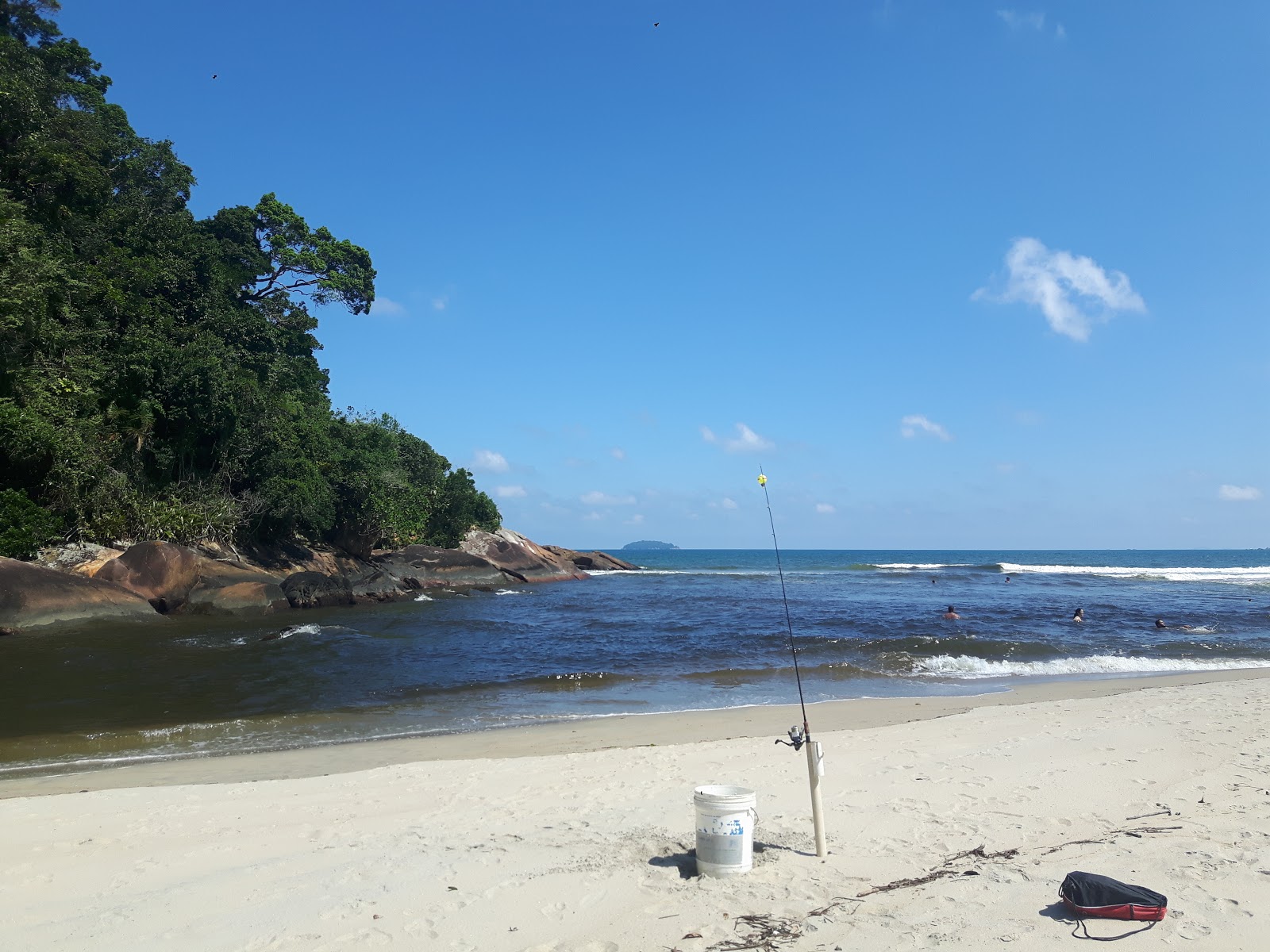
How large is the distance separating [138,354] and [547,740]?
22176 mm

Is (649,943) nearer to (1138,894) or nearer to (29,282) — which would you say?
(1138,894)

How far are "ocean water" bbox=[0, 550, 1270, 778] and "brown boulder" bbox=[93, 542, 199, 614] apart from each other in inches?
54.7

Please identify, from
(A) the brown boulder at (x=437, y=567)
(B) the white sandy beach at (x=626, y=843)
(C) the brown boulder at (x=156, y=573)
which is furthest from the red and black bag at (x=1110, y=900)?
(A) the brown boulder at (x=437, y=567)

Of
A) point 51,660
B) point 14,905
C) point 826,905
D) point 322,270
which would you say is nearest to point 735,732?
point 826,905

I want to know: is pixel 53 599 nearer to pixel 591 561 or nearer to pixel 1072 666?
pixel 1072 666

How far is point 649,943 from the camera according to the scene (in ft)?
13.2

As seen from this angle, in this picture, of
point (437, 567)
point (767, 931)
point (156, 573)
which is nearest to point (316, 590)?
point (156, 573)

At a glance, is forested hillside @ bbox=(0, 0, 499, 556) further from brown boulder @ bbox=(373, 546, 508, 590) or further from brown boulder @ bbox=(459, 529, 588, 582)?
brown boulder @ bbox=(459, 529, 588, 582)

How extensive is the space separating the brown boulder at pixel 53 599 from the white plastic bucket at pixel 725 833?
20.0m

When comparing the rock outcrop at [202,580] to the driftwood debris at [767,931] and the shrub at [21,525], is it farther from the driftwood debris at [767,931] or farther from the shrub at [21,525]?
the driftwood debris at [767,931]

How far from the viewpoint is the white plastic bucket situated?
188 inches

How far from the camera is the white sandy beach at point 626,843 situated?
418 cm

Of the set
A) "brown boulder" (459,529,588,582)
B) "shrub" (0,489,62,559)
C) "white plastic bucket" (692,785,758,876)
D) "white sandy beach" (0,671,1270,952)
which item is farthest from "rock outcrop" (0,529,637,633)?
"white plastic bucket" (692,785,758,876)

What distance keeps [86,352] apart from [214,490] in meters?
6.21
